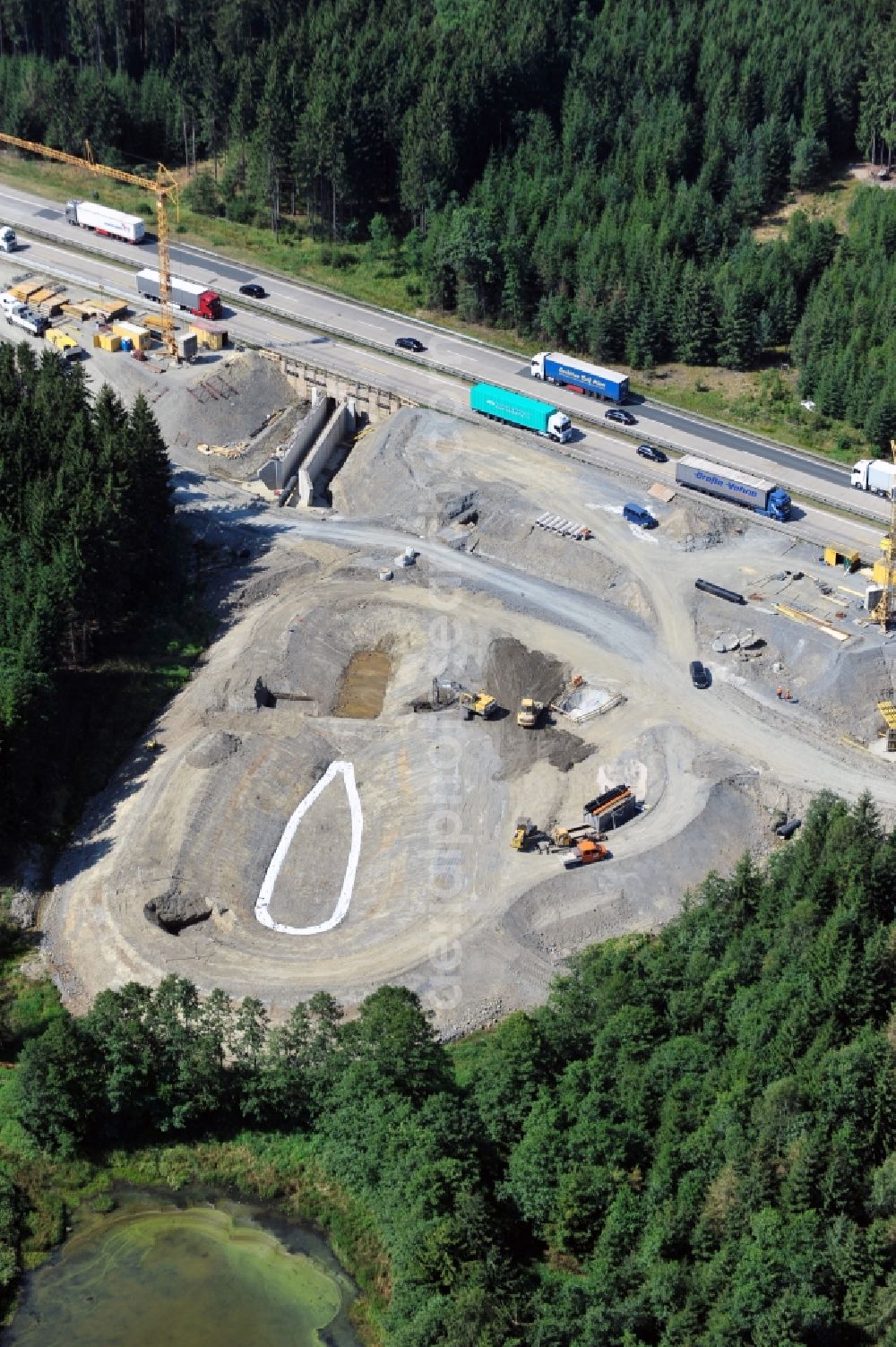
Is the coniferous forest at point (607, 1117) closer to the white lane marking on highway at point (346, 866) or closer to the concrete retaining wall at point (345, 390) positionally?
the white lane marking on highway at point (346, 866)

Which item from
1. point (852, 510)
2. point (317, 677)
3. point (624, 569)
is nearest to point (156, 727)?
point (317, 677)

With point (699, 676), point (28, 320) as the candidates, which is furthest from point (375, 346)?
point (699, 676)

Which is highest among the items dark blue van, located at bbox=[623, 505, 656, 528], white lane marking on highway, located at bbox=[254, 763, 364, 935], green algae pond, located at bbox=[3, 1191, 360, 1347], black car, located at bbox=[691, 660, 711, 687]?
dark blue van, located at bbox=[623, 505, 656, 528]

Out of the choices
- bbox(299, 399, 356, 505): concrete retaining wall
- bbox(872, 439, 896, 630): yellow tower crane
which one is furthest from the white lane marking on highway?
bbox(872, 439, 896, 630): yellow tower crane

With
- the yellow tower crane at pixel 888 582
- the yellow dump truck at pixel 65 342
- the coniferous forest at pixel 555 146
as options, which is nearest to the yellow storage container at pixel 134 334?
the yellow dump truck at pixel 65 342

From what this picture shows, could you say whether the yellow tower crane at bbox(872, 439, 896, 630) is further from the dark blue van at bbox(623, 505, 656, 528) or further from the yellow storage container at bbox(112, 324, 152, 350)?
the yellow storage container at bbox(112, 324, 152, 350)

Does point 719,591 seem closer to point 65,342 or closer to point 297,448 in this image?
point 297,448
